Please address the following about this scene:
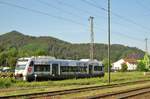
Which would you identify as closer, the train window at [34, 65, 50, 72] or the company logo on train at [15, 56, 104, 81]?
the company logo on train at [15, 56, 104, 81]

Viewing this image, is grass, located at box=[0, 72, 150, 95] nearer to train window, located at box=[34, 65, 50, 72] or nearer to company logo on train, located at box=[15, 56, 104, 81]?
company logo on train, located at box=[15, 56, 104, 81]

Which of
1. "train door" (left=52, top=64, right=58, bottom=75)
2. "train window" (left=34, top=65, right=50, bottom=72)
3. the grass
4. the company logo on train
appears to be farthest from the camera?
"train door" (left=52, top=64, right=58, bottom=75)

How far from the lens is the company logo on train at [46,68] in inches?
1734

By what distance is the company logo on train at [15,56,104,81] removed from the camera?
44.0 meters

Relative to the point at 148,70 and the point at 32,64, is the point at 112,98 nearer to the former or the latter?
the point at 32,64

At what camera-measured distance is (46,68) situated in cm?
4556

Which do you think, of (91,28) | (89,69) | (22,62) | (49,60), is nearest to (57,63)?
(49,60)

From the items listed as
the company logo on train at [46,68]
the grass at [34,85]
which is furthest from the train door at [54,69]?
the grass at [34,85]

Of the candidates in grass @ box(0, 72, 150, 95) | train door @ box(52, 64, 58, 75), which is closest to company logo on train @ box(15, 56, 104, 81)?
train door @ box(52, 64, 58, 75)

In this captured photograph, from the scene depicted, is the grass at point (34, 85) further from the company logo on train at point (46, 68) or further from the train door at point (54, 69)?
the train door at point (54, 69)

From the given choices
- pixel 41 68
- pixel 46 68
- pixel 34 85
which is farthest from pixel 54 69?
pixel 34 85

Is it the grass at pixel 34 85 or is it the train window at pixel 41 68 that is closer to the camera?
the grass at pixel 34 85

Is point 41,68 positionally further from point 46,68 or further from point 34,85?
point 34,85

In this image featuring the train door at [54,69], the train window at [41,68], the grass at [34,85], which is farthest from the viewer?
the train door at [54,69]
